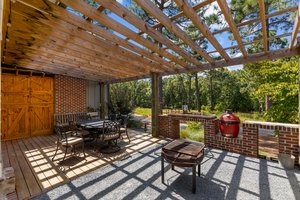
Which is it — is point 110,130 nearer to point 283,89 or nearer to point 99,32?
point 99,32

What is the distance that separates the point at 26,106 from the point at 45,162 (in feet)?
11.0

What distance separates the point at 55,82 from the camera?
6.64 meters

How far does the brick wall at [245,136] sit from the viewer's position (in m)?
3.38

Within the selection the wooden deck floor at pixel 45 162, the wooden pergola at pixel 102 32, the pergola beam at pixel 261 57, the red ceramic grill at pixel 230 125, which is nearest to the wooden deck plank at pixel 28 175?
the wooden deck floor at pixel 45 162

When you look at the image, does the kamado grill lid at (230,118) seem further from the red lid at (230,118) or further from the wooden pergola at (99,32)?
the wooden pergola at (99,32)

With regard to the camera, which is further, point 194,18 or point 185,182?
point 185,182

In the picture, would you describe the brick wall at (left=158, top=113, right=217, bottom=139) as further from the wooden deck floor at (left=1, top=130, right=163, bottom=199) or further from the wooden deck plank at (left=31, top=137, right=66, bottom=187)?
the wooden deck plank at (left=31, top=137, right=66, bottom=187)

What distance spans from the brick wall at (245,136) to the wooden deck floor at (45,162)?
991mm

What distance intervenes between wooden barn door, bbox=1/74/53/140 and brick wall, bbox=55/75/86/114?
0.26 metres

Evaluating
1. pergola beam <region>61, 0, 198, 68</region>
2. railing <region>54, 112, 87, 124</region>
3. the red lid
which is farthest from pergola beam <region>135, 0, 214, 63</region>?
railing <region>54, 112, 87, 124</region>

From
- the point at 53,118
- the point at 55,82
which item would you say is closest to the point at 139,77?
the point at 55,82

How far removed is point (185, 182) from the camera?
110 inches

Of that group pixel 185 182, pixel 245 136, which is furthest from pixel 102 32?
pixel 245 136

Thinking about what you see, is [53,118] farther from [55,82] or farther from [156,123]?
[156,123]
